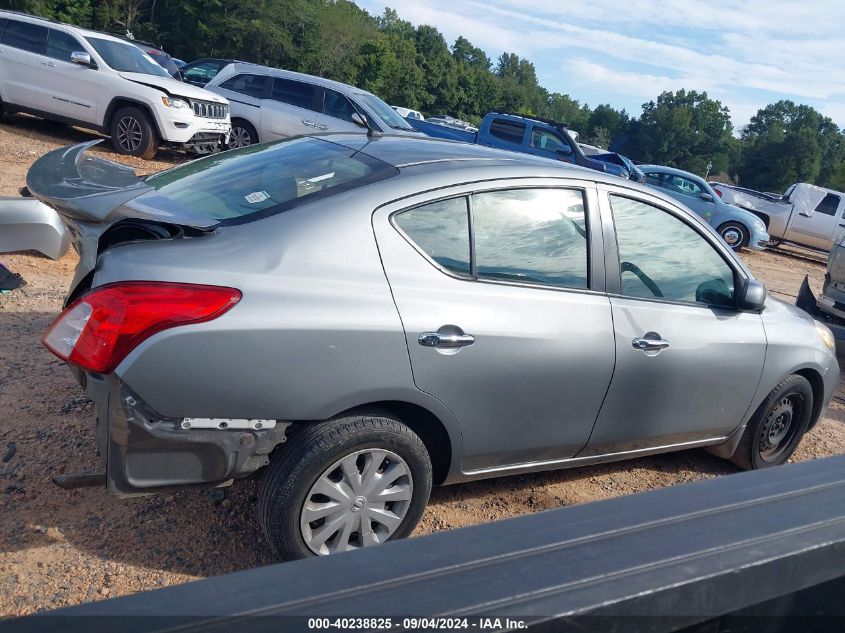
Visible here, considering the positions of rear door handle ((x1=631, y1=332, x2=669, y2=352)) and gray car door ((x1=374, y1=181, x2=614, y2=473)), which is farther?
rear door handle ((x1=631, y1=332, x2=669, y2=352))

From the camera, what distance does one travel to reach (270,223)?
2.75m

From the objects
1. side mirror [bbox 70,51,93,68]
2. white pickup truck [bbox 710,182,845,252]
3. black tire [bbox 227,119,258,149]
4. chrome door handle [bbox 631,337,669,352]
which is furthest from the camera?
white pickup truck [bbox 710,182,845,252]

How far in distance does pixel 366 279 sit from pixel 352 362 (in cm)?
32

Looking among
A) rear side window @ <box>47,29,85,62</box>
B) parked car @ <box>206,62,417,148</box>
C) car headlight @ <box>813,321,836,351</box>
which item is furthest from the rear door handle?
rear side window @ <box>47,29,85,62</box>

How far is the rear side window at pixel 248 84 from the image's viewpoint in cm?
1368

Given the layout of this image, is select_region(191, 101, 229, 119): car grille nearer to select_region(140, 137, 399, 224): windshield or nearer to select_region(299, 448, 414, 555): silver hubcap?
select_region(140, 137, 399, 224): windshield

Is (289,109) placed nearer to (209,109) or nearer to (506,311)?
(209,109)

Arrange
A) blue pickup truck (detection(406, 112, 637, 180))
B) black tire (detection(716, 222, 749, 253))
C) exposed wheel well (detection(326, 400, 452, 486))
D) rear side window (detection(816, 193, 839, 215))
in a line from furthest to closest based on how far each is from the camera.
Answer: rear side window (detection(816, 193, 839, 215)) < black tire (detection(716, 222, 749, 253)) < blue pickup truck (detection(406, 112, 637, 180)) < exposed wheel well (detection(326, 400, 452, 486))

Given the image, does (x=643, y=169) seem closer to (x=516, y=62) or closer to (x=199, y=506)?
(x=199, y=506)

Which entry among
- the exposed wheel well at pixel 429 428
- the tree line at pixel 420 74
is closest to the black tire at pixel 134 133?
the exposed wheel well at pixel 429 428

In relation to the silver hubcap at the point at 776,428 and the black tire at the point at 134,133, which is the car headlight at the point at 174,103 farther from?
the silver hubcap at the point at 776,428

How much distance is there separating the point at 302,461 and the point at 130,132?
10303mm

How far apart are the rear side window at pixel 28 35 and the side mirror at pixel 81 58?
0.61m

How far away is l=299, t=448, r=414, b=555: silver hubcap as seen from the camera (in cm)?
279
